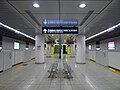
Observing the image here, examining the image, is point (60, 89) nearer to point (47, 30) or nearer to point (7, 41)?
point (47, 30)

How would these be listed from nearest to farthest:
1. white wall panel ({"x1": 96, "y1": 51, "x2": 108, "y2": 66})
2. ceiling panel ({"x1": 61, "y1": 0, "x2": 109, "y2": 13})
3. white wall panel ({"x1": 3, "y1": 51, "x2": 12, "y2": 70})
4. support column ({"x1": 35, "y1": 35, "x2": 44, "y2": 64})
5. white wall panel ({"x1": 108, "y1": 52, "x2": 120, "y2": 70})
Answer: ceiling panel ({"x1": 61, "y1": 0, "x2": 109, "y2": 13})
white wall panel ({"x1": 108, "y1": 52, "x2": 120, "y2": 70})
white wall panel ({"x1": 3, "y1": 51, "x2": 12, "y2": 70})
white wall panel ({"x1": 96, "y1": 51, "x2": 108, "y2": 66})
support column ({"x1": 35, "y1": 35, "x2": 44, "y2": 64})

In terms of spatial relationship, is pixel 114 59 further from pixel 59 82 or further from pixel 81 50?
pixel 59 82

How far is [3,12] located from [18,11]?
658mm

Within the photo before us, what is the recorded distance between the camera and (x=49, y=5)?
4.27 m

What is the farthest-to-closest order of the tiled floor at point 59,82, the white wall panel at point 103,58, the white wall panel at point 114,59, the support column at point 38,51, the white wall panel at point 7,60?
the support column at point 38,51 → the white wall panel at point 103,58 → the white wall panel at point 7,60 → the white wall panel at point 114,59 → the tiled floor at point 59,82

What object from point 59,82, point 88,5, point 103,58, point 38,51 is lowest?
point 59,82

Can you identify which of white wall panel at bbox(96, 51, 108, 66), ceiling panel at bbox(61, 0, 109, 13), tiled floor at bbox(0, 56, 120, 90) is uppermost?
ceiling panel at bbox(61, 0, 109, 13)

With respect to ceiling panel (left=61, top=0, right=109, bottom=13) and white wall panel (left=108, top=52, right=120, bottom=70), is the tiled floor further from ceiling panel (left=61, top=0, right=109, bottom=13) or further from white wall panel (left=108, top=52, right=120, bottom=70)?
ceiling panel (left=61, top=0, right=109, bottom=13)

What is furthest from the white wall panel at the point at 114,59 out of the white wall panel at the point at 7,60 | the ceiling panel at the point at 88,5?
the white wall panel at the point at 7,60

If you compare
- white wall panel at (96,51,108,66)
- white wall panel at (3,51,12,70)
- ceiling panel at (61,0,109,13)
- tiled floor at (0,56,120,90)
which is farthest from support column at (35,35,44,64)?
ceiling panel at (61,0,109,13)

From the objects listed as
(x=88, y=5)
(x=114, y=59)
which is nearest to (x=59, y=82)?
(x=88, y=5)

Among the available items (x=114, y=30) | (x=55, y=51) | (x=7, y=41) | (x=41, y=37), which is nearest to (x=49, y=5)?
(x=114, y=30)

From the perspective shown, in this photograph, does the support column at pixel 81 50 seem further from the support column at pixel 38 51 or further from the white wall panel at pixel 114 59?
the support column at pixel 38 51

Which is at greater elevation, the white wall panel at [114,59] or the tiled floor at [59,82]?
the white wall panel at [114,59]
